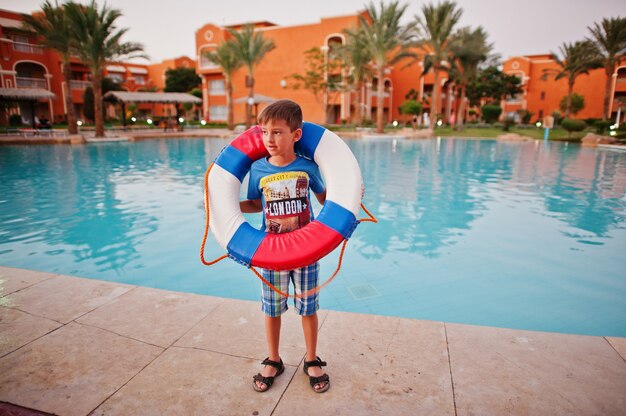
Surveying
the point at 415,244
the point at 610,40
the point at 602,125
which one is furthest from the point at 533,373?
the point at 610,40

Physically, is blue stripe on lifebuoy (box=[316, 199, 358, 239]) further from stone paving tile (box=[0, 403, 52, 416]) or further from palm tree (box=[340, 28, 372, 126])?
palm tree (box=[340, 28, 372, 126])

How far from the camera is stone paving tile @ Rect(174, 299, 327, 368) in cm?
212

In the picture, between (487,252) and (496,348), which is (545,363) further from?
(487,252)

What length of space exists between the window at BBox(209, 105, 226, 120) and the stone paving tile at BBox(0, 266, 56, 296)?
37485 millimetres

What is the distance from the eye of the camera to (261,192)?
1.93 metres

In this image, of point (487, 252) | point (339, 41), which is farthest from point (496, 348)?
point (339, 41)

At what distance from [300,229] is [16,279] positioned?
8.81 feet

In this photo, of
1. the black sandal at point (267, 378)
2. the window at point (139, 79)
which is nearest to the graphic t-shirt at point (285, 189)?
the black sandal at point (267, 378)

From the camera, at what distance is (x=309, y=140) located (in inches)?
74.0

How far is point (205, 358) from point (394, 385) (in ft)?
3.28

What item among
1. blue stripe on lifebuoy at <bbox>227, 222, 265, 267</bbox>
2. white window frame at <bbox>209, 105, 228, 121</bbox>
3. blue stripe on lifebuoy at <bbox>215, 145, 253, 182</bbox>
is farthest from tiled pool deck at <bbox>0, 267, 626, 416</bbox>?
white window frame at <bbox>209, 105, 228, 121</bbox>

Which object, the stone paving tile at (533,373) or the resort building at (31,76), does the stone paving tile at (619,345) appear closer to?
the stone paving tile at (533,373)

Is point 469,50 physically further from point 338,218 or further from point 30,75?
point 30,75

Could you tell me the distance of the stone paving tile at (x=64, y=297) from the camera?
253 cm
